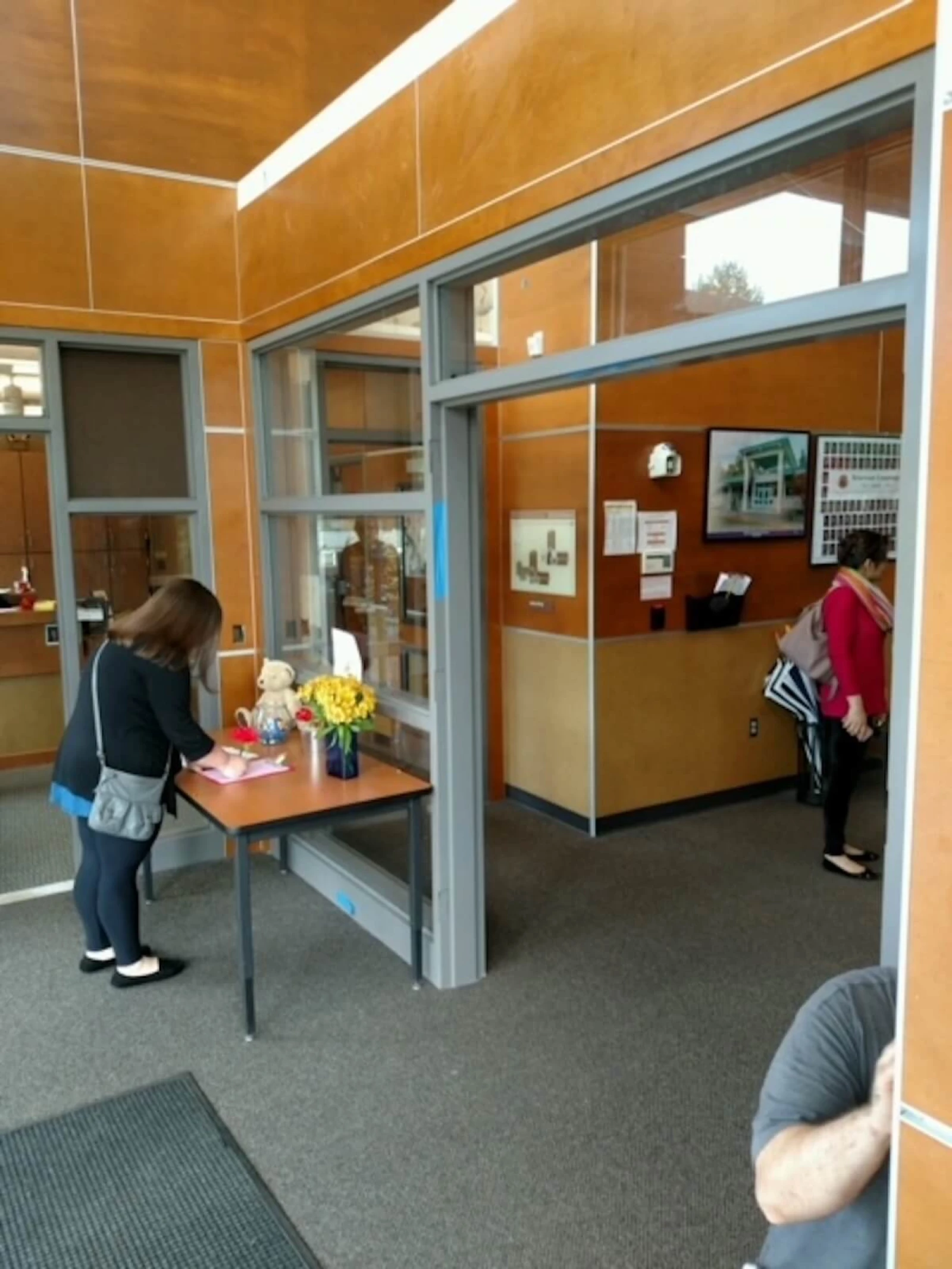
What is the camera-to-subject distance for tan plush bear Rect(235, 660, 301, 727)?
13.0ft

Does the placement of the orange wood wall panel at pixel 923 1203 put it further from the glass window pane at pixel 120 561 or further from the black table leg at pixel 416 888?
the glass window pane at pixel 120 561

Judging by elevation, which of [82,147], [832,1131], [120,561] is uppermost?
[82,147]

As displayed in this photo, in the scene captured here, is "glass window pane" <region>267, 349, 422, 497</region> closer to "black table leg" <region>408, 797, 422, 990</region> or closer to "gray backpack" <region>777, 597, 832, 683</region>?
"black table leg" <region>408, 797, 422, 990</region>

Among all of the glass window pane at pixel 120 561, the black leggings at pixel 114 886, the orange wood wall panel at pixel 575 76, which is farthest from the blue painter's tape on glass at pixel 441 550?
the glass window pane at pixel 120 561

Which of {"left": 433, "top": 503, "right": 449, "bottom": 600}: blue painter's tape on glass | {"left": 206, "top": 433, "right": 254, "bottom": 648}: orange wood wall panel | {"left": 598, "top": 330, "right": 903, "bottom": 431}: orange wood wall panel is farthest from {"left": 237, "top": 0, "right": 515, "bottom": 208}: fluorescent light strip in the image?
{"left": 598, "top": 330, "right": 903, "bottom": 431}: orange wood wall panel

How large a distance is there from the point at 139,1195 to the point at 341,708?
1.52 metres

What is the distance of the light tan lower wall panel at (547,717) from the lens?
4750mm

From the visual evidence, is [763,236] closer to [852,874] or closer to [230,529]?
[230,529]

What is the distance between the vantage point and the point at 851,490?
214 inches

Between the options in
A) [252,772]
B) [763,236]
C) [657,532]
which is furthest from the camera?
[657,532]

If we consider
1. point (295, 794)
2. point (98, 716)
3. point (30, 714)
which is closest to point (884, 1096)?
point (295, 794)

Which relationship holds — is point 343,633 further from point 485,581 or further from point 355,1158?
point 355,1158

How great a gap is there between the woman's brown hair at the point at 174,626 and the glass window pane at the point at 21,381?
1358 millimetres

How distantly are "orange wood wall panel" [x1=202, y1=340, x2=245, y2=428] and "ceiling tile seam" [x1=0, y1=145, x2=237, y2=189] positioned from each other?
0.67 metres
